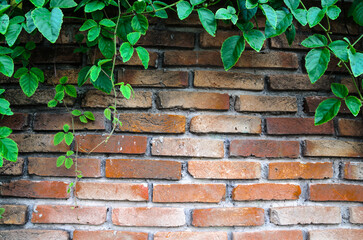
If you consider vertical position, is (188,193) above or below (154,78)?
below

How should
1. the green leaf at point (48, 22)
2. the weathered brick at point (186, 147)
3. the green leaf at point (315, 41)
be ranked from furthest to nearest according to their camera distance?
the weathered brick at point (186, 147) → the green leaf at point (315, 41) → the green leaf at point (48, 22)

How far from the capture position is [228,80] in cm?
99

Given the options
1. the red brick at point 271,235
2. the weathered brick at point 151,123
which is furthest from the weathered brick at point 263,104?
the red brick at point 271,235

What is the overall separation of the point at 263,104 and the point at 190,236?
529mm

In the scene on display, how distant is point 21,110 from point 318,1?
1.16 m

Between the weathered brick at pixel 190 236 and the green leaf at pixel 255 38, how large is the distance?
63 centimetres

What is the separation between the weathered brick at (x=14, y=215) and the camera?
3.06ft

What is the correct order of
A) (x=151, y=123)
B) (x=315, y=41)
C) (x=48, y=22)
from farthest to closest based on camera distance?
(x=151, y=123), (x=315, y=41), (x=48, y=22)

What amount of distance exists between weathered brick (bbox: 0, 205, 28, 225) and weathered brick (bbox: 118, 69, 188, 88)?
56 cm

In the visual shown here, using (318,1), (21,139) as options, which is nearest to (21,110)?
(21,139)

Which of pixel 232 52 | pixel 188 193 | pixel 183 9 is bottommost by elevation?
pixel 188 193

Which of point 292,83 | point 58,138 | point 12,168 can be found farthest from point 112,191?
point 292,83

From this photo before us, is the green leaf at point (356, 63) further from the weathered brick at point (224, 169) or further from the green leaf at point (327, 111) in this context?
the weathered brick at point (224, 169)

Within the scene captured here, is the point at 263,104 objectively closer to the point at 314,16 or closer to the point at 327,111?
the point at 327,111
